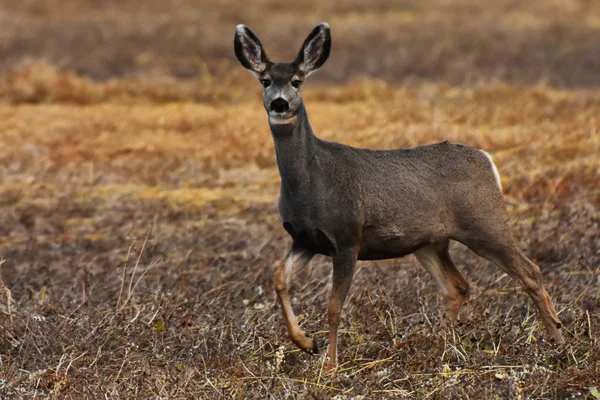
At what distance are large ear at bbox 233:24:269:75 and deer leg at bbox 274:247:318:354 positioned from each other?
1.12m

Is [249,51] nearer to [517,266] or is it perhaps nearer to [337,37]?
[517,266]

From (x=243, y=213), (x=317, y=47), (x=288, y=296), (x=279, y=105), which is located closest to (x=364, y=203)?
(x=288, y=296)

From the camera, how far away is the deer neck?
6.58 metres

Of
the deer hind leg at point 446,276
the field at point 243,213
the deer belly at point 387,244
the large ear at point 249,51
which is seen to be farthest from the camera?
the deer hind leg at point 446,276

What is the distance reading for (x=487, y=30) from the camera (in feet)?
76.1

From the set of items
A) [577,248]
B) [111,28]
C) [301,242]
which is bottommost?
[111,28]

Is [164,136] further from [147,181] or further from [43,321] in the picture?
[43,321]

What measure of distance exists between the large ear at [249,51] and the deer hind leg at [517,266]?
186cm

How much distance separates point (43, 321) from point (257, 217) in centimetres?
377

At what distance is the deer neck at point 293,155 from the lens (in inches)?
259

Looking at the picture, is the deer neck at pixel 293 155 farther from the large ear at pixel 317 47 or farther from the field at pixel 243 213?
the field at pixel 243 213

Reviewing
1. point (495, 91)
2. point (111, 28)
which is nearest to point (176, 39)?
point (111, 28)

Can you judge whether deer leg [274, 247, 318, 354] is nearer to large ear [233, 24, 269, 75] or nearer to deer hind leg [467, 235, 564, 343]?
large ear [233, 24, 269, 75]

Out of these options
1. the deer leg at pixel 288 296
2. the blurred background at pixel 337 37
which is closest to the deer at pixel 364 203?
the deer leg at pixel 288 296
